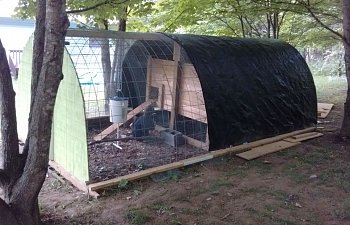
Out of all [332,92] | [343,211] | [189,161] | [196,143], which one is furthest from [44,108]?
[332,92]

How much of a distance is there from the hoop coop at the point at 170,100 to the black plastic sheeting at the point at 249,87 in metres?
0.02

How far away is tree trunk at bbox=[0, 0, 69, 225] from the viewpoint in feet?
7.98

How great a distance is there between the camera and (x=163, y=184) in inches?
167

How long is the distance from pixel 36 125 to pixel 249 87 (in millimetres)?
3987

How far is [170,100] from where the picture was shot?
612 centimetres

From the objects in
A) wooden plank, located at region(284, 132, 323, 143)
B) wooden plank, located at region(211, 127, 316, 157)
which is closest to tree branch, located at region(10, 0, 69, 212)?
wooden plank, located at region(211, 127, 316, 157)

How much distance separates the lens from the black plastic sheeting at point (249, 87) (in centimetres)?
528

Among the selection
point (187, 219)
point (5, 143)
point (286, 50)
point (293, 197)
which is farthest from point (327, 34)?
point (5, 143)

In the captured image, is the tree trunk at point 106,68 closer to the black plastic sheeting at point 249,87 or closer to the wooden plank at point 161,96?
the wooden plank at point 161,96

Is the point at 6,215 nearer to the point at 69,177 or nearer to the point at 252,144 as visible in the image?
the point at 69,177

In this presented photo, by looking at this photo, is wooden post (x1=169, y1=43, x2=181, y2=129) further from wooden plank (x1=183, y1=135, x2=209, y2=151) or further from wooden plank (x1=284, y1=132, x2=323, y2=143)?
wooden plank (x1=284, y1=132, x2=323, y2=143)

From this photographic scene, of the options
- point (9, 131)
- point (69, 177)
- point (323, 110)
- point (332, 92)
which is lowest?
point (69, 177)

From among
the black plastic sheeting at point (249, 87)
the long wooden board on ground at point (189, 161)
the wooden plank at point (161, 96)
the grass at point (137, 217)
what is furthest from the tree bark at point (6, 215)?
the wooden plank at point (161, 96)

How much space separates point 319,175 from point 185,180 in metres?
1.75
